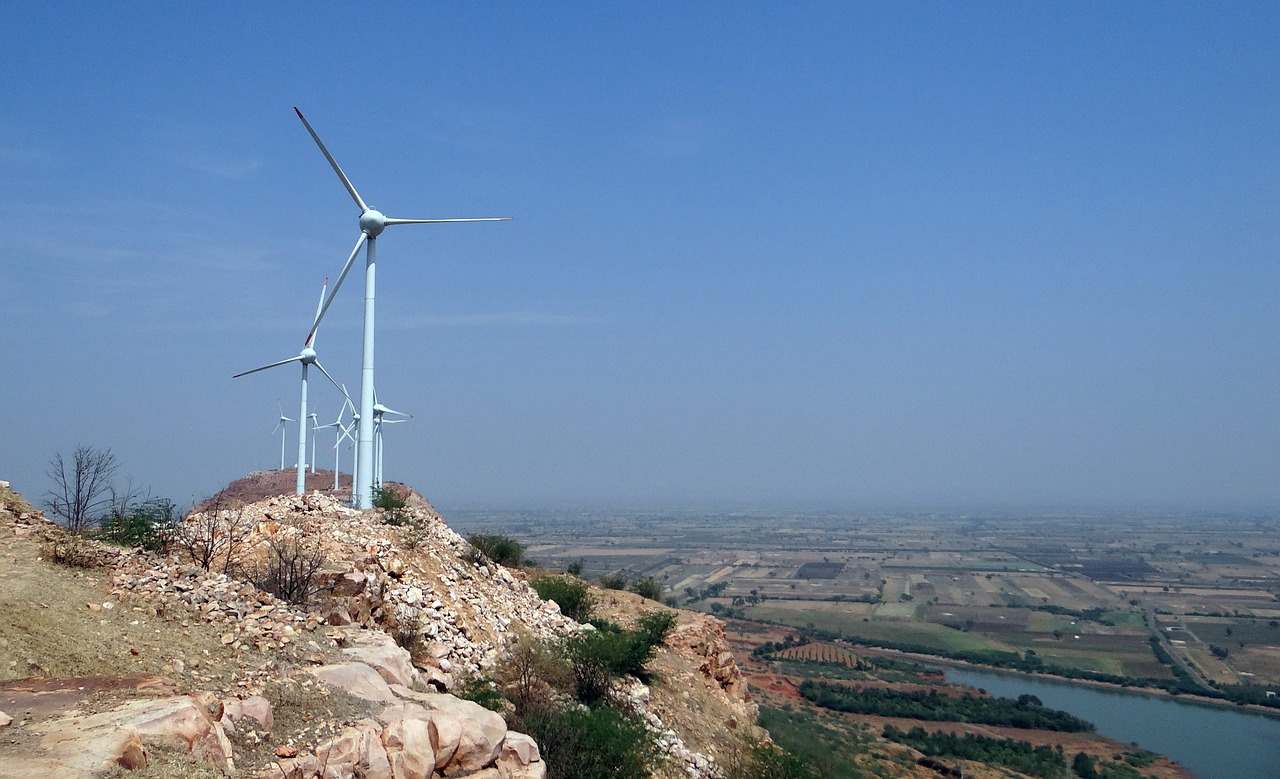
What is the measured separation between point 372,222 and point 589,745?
21102 mm

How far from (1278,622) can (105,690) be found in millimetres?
112329

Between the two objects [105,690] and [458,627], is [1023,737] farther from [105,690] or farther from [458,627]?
[105,690]

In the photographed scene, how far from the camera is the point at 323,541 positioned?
18.3 m

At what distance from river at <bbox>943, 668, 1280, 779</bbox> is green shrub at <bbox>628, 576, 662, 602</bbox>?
30886 millimetres

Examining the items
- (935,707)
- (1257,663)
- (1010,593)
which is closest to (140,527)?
(935,707)

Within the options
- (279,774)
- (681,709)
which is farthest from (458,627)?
(279,774)

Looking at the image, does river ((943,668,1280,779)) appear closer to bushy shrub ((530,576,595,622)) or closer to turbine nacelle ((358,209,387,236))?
bushy shrub ((530,576,595,622))

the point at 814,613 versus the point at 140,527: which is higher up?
the point at 140,527

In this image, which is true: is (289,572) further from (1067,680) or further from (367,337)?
(1067,680)

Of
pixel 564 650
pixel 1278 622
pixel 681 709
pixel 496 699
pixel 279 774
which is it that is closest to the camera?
pixel 279 774

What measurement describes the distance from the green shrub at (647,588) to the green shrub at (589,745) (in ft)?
67.4

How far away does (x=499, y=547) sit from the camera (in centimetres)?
2936

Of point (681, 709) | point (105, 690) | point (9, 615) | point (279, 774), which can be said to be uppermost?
point (9, 615)

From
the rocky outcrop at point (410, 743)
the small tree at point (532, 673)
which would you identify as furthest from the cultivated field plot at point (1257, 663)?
the rocky outcrop at point (410, 743)
